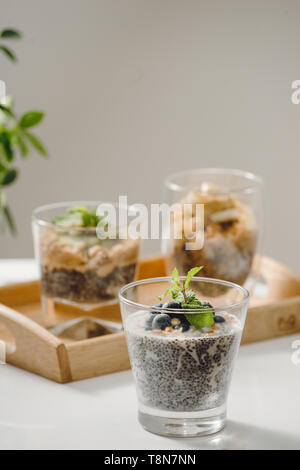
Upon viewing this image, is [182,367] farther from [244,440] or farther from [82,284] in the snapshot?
[82,284]

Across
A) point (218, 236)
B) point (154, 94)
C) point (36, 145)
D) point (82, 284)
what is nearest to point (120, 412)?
point (82, 284)

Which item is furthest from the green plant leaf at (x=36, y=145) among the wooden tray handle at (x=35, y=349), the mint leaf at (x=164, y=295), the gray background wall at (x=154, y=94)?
the gray background wall at (x=154, y=94)

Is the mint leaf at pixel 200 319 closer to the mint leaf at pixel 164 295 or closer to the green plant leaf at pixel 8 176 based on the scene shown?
the mint leaf at pixel 164 295

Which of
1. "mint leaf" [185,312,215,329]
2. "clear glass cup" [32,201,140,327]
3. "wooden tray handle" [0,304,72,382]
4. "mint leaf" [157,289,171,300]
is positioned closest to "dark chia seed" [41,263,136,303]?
"clear glass cup" [32,201,140,327]

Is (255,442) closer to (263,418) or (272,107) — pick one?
(263,418)

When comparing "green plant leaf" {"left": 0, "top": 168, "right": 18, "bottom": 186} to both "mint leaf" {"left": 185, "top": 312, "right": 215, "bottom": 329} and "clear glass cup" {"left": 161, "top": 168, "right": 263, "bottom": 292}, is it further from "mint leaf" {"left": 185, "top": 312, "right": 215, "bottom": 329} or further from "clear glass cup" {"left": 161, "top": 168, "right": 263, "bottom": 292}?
"mint leaf" {"left": 185, "top": 312, "right": 215, "bottom": 329}

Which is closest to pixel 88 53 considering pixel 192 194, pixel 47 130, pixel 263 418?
pixel 47 130

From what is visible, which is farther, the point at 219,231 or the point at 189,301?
the point at 219,231
